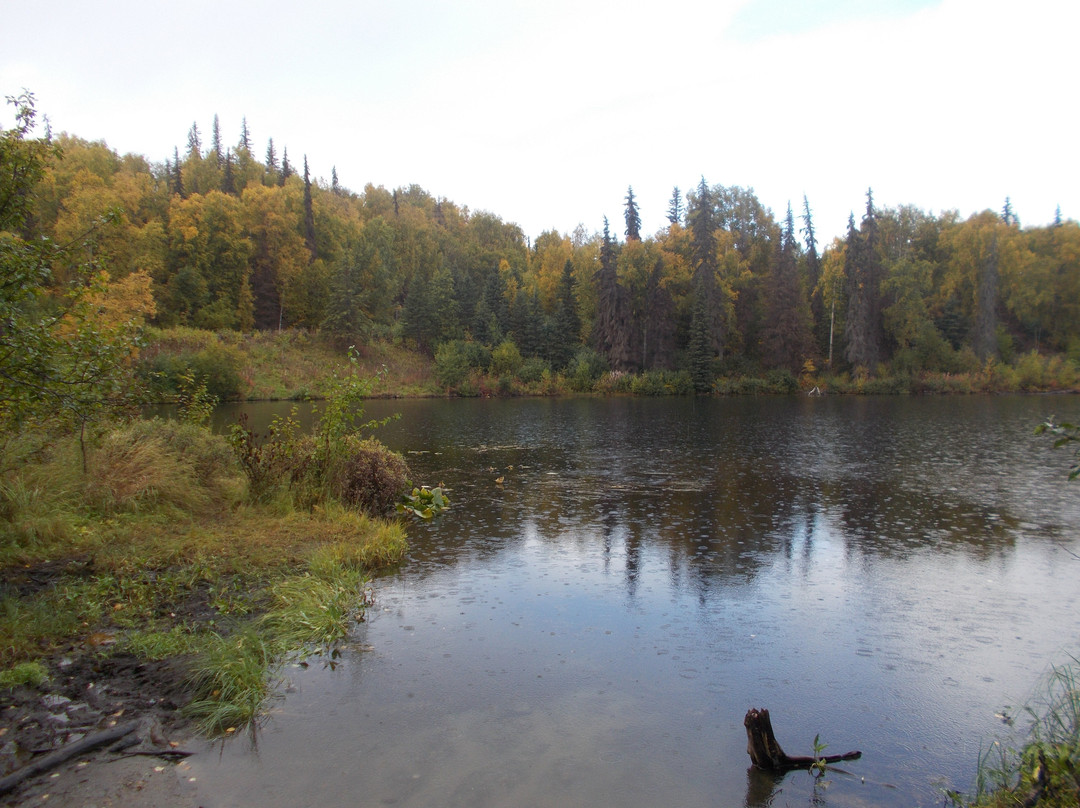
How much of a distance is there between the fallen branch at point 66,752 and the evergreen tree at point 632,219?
261ft

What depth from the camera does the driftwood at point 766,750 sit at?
5191mm

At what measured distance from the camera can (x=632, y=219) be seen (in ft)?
264

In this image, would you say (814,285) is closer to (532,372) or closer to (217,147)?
(532,372)

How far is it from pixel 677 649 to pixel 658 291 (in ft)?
213

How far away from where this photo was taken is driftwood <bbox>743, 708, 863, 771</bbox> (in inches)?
204

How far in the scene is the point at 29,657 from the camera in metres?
6.12

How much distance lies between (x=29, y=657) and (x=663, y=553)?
8832mm

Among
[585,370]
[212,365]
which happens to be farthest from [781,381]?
[212,365]

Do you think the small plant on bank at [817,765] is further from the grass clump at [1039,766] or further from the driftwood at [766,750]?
the grass clump at [1039,766]

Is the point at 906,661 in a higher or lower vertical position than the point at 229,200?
lower

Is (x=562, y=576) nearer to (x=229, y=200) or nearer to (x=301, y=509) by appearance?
(x=301, y=509)

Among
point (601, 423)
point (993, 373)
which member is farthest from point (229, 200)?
point (993, 373)

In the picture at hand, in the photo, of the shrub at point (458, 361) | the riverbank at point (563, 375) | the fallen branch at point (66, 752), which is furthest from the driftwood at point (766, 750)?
the shrub at point (458, 361)

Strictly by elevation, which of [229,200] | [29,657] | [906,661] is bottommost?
[906,661]
